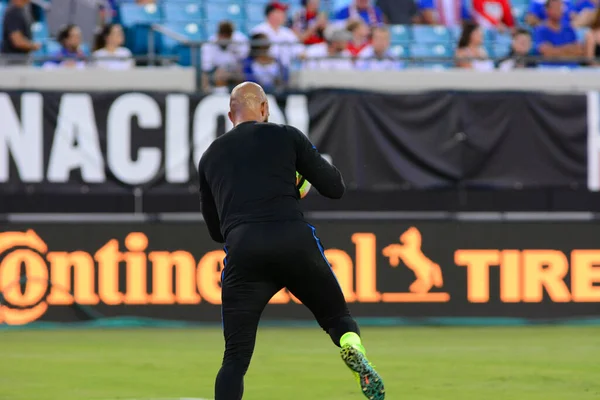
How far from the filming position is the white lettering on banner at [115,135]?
49.4 ft

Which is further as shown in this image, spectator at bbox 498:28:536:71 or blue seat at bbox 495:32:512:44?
blue seat at bbox 495:32:512:44

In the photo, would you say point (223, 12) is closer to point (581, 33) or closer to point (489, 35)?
point (489, 35)

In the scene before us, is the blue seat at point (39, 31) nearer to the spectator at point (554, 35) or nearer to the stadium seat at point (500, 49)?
the stadium seat at point (500, 49)

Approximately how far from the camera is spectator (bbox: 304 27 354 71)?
51.9 feet

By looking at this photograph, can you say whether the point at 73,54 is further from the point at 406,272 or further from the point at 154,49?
the point at 406,272

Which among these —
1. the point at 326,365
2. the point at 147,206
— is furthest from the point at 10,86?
the point at 326,365

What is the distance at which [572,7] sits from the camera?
19938 millimetres

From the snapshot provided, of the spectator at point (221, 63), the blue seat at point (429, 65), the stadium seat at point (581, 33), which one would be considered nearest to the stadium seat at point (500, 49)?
the blue seat at point (429, 65)

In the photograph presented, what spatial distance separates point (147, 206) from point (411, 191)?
351 cm

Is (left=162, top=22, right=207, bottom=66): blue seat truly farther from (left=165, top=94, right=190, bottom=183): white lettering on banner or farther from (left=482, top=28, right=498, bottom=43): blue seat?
(left=482, top=28, right=498, bottom=43): blue seat

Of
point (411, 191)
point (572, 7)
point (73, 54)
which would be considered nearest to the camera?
point (73, 54)

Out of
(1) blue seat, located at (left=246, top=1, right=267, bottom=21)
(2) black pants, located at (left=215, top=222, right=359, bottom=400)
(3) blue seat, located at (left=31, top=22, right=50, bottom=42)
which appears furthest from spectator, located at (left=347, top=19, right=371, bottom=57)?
(2) black pants, located at (left=215, top=222, right=359, bottom=400)

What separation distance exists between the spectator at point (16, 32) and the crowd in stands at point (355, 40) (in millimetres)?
13

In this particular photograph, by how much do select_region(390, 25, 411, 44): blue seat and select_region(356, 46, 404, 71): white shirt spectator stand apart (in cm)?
260
